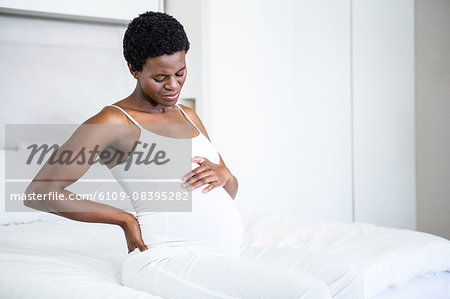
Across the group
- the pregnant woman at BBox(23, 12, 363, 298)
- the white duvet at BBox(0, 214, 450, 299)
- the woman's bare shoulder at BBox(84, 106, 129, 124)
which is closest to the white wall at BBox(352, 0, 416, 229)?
the white duvet at BBox(0, 214, 450, 299)

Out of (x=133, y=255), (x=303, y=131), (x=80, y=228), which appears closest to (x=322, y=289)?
(x=133, y=255)

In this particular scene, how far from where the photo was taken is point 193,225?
146 cm

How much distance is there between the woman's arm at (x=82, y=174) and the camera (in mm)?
1396

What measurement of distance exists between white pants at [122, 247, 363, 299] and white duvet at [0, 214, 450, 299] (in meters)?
0.05

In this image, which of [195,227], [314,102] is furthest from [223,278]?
[314,102]

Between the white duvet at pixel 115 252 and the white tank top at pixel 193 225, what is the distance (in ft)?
0.54

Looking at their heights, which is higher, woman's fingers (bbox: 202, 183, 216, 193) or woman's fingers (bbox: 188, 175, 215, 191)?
woman's fingers (bbox: 188, 175, 215, 191)

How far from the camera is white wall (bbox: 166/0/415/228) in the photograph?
10.7ft

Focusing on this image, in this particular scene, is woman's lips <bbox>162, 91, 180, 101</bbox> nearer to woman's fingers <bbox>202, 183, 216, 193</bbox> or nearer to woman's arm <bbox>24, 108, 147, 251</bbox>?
woman's arm <bbox>24, 108, 147, 251</bbox>

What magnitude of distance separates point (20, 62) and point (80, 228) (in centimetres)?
99

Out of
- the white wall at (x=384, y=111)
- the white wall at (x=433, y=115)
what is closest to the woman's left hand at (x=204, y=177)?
the white wall at (x=384, y=111)

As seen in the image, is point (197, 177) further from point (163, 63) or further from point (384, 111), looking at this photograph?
point (384, 111)

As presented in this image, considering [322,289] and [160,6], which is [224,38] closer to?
[160,6]

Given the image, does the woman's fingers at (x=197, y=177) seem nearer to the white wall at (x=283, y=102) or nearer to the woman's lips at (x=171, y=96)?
the woman's lips at (x=171, y=96)
